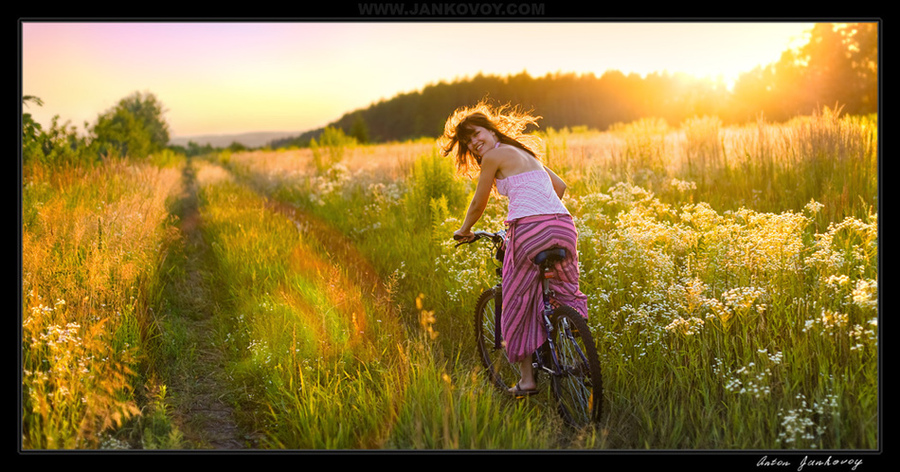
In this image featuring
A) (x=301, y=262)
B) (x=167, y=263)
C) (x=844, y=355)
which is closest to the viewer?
(x=844, y=355)

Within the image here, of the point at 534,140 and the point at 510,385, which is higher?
the point at 534,140

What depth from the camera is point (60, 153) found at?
10.8 meters

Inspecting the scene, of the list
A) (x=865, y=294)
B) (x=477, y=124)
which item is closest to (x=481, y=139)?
(x=477, y=124)

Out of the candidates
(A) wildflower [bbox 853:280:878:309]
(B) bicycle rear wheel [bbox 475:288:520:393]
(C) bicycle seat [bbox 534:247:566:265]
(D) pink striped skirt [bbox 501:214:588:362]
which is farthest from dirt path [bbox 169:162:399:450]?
(A) wildflower [bbox 853:280:878:309]

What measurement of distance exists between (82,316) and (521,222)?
3.50m

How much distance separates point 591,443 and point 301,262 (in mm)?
4592

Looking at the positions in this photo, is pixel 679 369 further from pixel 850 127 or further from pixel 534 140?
pixel 850 127

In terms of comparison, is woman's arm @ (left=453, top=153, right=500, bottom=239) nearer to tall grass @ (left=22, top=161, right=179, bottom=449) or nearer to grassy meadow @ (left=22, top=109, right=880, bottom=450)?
grassy meadow @ (left=22, top=109, right=880, bottom=450)

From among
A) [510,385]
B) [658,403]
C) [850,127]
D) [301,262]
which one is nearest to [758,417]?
[658,403]

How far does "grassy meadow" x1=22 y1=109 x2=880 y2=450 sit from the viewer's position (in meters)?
3.59

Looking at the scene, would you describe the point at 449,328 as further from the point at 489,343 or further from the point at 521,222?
the point at 521,222

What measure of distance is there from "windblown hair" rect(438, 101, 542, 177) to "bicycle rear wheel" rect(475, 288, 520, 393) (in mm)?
1092

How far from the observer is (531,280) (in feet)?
13.2
